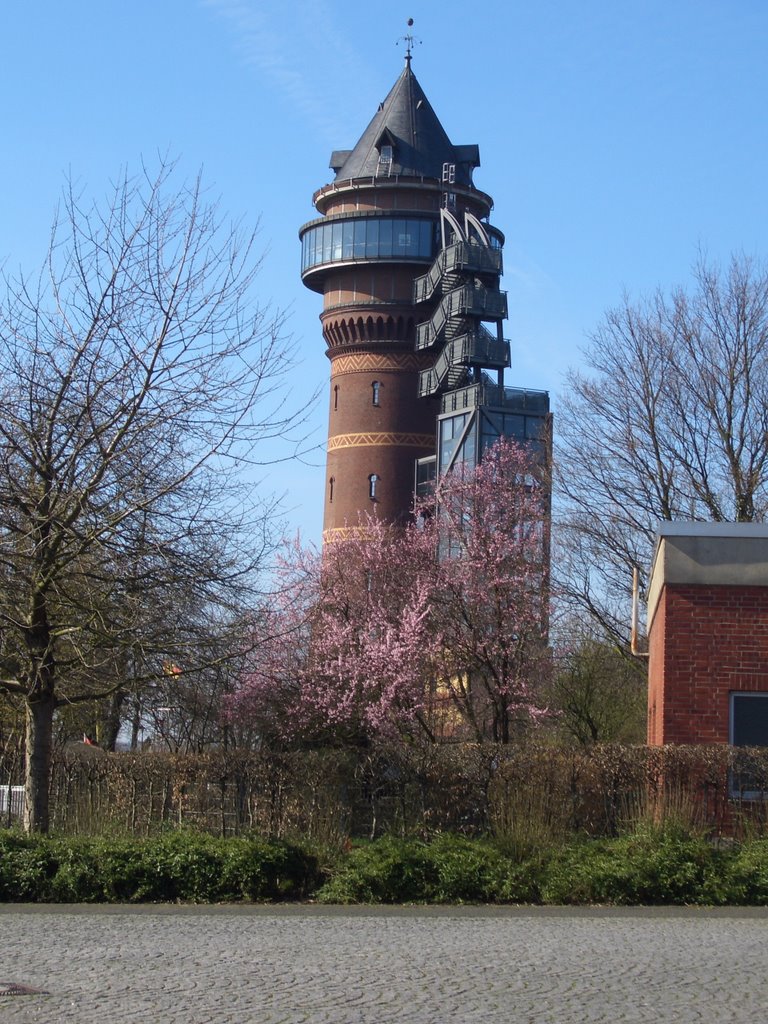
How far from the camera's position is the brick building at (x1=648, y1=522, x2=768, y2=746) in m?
18.2

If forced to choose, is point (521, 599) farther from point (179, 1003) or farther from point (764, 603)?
point (179, 1003)

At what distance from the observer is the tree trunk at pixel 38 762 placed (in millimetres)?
16406

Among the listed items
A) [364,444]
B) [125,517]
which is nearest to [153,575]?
[125,517]

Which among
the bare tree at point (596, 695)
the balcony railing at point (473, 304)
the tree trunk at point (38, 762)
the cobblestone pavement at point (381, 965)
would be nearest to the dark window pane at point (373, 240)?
the balcony railing at point (473, 304)

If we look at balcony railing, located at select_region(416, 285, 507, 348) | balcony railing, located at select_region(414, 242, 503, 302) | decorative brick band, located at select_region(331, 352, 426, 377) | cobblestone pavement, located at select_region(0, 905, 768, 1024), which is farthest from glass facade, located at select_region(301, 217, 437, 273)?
cobblestone pavement, located at select_region(0, 905, 768, 1024)

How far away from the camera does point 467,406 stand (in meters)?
58.3

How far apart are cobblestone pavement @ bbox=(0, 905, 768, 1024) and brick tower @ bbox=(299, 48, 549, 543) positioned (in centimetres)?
4723

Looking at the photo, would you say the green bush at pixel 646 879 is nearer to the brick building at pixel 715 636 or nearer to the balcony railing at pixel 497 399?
the brick building at pixel 715 636

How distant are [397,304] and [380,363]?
287 centimetres

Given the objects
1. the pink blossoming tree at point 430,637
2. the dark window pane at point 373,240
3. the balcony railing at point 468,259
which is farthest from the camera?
the dark window pane at point 373,240

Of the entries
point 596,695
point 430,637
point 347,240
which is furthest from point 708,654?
point 347,240

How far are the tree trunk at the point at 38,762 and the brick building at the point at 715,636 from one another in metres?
7.83

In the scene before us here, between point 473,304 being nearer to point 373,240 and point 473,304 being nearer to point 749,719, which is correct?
point 373,240

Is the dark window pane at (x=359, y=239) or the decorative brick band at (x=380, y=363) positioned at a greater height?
the dark window pane at (x=359, y=239)
